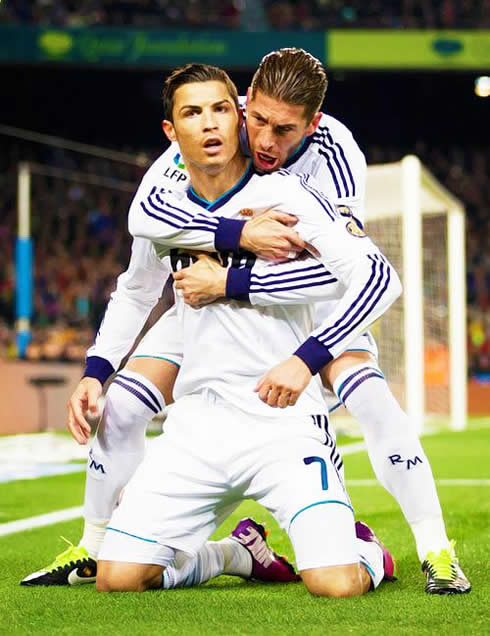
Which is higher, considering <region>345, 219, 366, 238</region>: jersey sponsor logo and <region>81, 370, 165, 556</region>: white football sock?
<region>345, 219, 366, 238</region>: jersey sponsor logo

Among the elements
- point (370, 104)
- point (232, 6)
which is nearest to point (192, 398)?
point (232, 6)

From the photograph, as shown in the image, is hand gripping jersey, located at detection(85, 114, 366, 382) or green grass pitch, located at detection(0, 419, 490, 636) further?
hand gripping jersey, located at detection(85, 114, 366, 382)

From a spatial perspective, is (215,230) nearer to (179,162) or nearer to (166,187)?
(166,187)

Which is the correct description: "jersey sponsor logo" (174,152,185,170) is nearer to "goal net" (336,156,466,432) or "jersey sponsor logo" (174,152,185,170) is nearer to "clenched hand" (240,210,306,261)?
"clenched hand" (240,210,306,261)

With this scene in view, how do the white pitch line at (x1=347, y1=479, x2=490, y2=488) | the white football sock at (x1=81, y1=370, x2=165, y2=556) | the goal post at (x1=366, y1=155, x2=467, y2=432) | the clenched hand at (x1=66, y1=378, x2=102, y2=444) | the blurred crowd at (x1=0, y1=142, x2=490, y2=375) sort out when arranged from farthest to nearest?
the blurred crowd at (x1=0, y1=142, x2=490, y2=375), the goal post at (x1=366, y1=155, x2=467, y2=432), the white pitch line at (x1=347, y1=479, x2=490, y2=488), the white football sock at (x1=81, y1=370, x2=165, y2=556), the clenched hand at (x1=66, y1=378, x2=102, y2=444)

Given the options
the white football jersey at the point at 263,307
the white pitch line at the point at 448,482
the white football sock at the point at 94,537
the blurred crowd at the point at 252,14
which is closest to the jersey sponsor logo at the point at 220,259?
the white football jersey at the point at 263,307

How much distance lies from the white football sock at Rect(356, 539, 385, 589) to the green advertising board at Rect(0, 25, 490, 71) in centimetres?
1809

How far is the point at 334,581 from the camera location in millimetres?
3170

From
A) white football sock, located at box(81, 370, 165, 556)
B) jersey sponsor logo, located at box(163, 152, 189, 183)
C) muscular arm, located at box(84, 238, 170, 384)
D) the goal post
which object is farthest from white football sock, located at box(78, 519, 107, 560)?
the goal post

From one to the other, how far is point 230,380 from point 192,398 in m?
0.15

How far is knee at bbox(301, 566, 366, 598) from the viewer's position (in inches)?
125

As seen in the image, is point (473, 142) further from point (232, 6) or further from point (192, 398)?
point (192, 398)

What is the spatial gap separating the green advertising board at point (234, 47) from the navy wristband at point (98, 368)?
1775cm

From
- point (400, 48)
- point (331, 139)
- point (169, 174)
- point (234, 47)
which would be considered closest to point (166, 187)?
point (169, 174)
